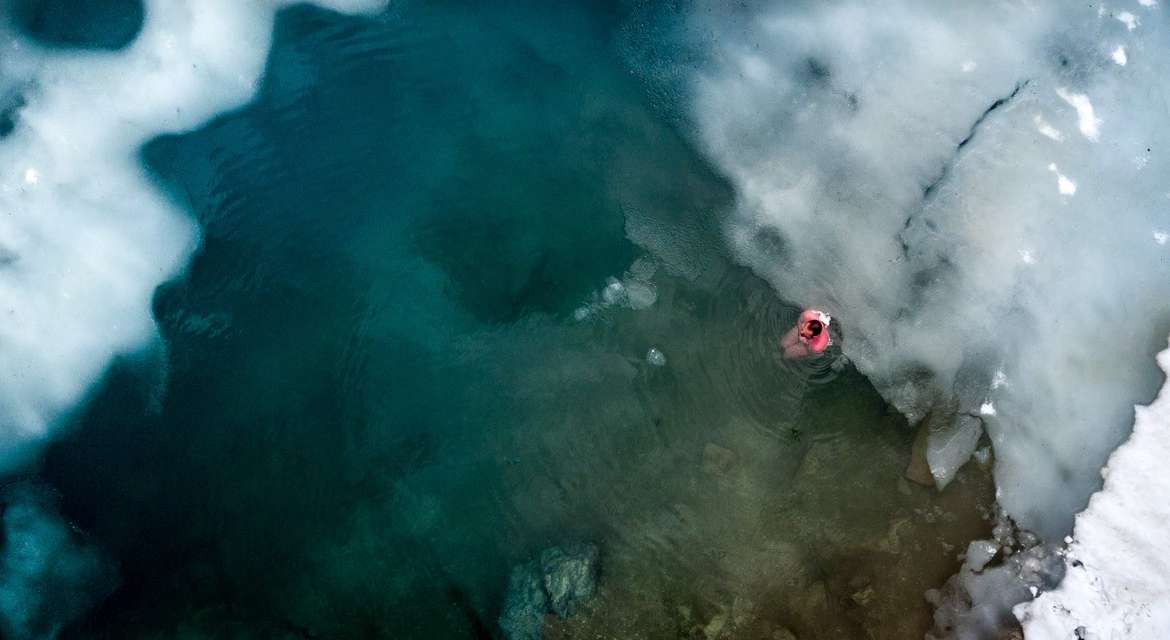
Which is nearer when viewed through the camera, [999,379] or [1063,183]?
[999,379]

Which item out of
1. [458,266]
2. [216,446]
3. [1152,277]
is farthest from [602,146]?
[1152,277]

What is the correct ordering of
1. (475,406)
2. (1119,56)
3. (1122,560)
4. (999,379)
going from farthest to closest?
1. (1119,56)
2. (475,406)
3. (999,379)
4. (1122,560)

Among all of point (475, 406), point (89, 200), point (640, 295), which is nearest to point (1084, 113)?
point (640, 295)

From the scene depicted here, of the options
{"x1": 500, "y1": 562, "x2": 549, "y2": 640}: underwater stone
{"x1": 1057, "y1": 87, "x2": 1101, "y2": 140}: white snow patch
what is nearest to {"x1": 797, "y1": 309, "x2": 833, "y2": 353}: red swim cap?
{"x1": 1057, "y1": 87, "x2": 1101, "y2": 140}: white snow patch

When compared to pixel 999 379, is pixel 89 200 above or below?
below

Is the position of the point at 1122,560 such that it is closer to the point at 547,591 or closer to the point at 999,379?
the point at 999,379

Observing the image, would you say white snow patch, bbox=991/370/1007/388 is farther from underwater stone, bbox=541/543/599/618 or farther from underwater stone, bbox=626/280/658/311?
underwater stone, bbox=541/543/599/618
